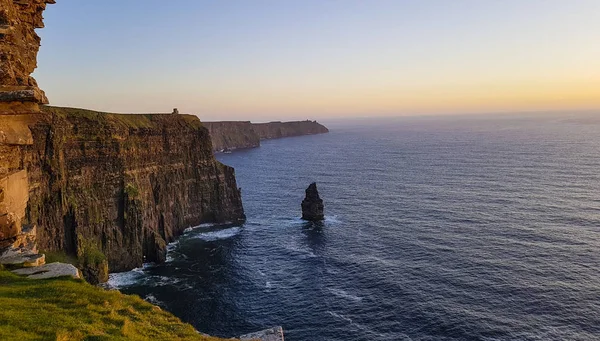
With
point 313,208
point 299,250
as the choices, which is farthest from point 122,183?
point 313,208

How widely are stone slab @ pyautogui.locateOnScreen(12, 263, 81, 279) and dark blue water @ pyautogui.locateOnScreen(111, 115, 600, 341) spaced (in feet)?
98.7

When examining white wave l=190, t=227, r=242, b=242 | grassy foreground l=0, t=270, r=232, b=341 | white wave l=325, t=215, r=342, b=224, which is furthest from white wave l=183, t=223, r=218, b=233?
grassy foreground l=0, t=270, r=232, b=341

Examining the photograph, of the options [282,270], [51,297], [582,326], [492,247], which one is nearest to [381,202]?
[492,247]

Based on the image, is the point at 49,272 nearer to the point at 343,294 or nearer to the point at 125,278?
the point at 343,294

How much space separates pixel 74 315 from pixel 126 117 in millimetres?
73049

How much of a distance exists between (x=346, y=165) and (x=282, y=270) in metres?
117

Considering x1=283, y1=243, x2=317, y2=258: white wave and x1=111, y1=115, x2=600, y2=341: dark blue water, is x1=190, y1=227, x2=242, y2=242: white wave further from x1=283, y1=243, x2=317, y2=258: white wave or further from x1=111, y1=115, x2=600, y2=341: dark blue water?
x1=283, y1=243, x2=317, y2=258: white wave

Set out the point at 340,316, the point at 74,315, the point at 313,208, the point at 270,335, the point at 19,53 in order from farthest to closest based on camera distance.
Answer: the point at 313,208
the point at 340,316
the point at 270,335
the point at 19,53
the point at 74,315

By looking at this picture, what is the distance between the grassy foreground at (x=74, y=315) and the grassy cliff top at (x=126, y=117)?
52171 mm

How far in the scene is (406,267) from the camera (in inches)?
2621

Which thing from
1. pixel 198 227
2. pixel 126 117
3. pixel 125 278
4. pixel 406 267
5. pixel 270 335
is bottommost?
pixel 406 267

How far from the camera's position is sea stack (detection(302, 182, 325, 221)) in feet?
323

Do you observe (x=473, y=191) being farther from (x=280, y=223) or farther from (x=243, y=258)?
(x=243, y=258)

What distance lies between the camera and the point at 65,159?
67.9 meters
